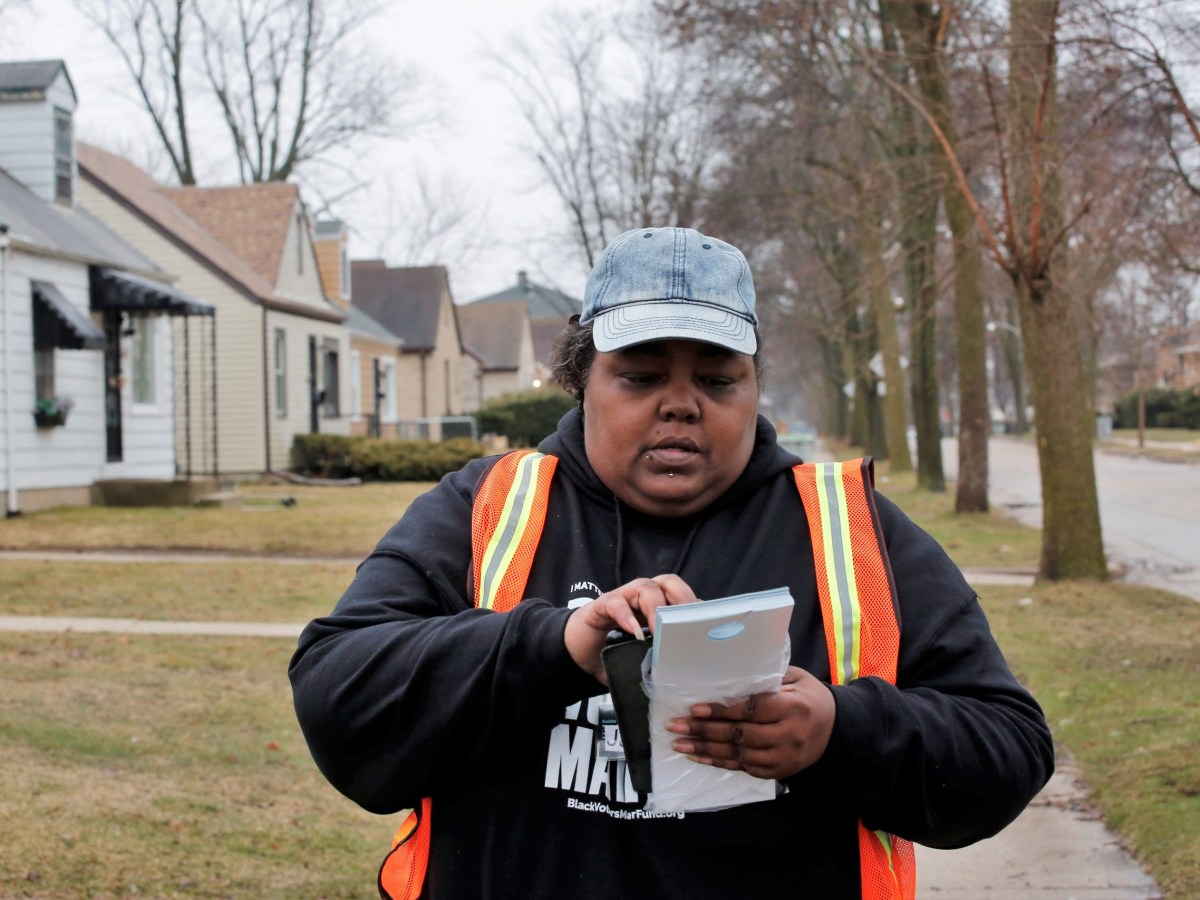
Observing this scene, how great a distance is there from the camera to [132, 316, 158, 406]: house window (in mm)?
20391

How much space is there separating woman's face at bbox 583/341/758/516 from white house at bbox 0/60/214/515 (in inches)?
613

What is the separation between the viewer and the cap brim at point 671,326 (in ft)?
6.68

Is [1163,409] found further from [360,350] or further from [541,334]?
[360,350]

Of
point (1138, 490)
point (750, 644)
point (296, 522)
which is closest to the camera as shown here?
point (750, 644)

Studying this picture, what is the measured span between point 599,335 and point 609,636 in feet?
1.76

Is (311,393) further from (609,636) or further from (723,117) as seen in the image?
(609,636)

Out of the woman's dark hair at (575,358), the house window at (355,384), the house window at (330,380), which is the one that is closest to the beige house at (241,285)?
the house window at (330,380)

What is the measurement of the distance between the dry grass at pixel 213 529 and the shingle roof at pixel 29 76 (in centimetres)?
576

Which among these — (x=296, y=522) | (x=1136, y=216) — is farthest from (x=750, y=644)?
(x=296, y=522)

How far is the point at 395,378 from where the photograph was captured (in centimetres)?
4038

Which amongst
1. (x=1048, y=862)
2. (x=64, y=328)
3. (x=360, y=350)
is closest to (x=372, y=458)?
(x=360, y=350)

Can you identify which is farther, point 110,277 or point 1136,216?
point 110,277

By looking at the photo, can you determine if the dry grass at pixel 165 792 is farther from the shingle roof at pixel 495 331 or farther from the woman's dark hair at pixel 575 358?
the shingle roof at pixel 495 331

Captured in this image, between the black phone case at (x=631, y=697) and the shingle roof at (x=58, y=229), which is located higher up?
the shingle roof at (x=58, y=229)
